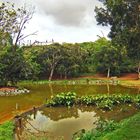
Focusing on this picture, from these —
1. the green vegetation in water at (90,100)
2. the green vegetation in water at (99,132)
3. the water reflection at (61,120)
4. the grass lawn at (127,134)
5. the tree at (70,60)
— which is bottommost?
the water reflection at (61,120)

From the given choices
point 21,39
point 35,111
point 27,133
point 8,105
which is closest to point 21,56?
point 21,39

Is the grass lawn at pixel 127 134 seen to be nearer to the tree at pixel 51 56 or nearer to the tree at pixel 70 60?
the tree at pixel 70 60

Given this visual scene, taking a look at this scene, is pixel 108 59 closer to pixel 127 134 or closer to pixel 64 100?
pixel 64 100

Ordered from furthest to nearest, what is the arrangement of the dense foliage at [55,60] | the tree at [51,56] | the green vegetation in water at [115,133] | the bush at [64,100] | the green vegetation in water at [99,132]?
the tree at [51,56] < the dense foliage at [55,60] < the bush at [64,100] < the green vegetation in water at [99,132] < the green vegetation in water at [115,133]

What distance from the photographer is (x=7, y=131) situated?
21.4 meters

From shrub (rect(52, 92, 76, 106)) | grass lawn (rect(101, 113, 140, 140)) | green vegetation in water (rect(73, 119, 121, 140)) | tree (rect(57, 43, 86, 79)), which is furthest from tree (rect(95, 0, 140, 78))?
tree (rect(57, 43, 86, 79))

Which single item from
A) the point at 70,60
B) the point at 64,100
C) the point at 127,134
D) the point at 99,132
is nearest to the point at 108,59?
the point at 70,60

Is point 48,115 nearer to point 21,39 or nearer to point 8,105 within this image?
point 8,105

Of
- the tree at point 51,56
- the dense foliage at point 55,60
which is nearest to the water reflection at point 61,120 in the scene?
the dense foliage at point 55,60

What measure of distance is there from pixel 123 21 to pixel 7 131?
553 inches

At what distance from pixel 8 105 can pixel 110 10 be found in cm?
1438

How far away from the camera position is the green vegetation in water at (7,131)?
20.0 meters

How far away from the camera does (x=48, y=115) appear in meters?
30.4

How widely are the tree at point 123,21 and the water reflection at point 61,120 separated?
595 centimetres
